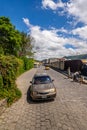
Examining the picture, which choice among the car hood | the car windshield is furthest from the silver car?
the car windshield

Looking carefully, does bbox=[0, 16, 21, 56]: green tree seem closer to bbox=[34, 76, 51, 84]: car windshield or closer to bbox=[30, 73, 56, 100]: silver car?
bbox=[34, 76, 51, 84]: car windshield

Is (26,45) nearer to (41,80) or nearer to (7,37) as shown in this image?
(7,37)

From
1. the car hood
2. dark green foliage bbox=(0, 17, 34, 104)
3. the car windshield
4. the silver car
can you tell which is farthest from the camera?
the car windshield

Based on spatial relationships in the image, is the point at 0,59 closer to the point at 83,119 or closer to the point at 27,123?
the point at 27,123

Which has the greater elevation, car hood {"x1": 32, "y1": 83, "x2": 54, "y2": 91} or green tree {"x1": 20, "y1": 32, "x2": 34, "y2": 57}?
green tree {"x1": 20, "y1": 32, "x2": 34, "y2": 57}

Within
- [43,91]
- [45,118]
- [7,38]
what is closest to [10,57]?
[43,91]

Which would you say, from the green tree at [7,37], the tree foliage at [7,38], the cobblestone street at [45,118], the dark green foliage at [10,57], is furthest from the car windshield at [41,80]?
the green tree at [7,37]

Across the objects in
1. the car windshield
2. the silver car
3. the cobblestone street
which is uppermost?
the car windshield

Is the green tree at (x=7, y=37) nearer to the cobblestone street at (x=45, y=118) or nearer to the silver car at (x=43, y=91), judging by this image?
the silver car at (x=43, y=91)

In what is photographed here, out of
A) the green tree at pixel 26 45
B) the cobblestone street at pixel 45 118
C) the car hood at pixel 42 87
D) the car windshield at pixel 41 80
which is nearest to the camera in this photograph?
the cobblestone street at pixel 45 118

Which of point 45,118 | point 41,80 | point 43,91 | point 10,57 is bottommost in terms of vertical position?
point 45,118

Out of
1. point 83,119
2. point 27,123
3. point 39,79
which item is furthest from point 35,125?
point 39,79

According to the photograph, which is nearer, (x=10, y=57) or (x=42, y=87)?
(x=42, y=87)

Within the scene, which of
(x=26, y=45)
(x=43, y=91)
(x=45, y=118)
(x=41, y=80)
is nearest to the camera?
(x=45, y=118)
